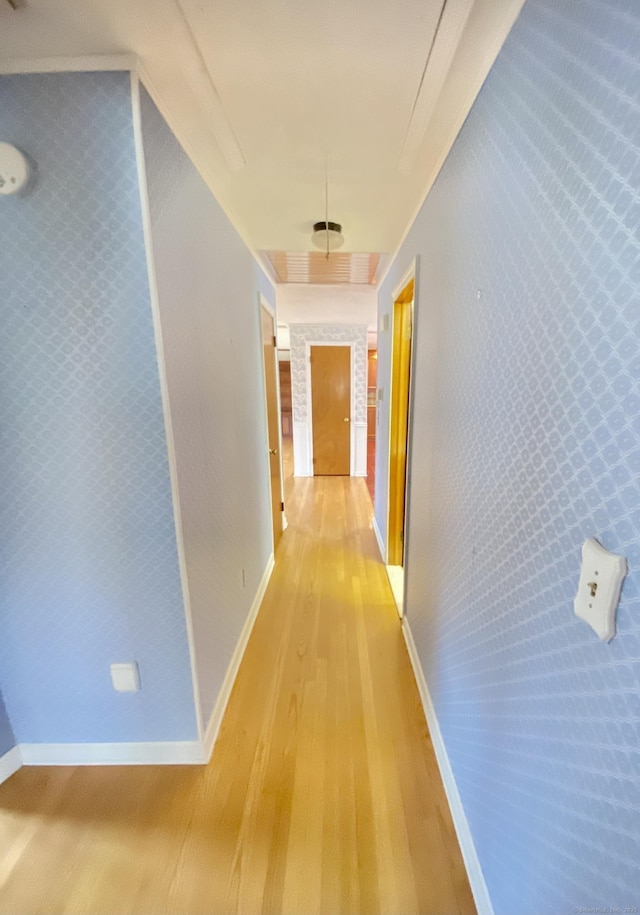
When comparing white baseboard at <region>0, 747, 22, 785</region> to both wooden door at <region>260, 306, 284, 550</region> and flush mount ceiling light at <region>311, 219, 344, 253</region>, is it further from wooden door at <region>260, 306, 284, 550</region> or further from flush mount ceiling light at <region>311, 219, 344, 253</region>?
flush mount ceiling light at <region>311, 219, 344, 253</region>

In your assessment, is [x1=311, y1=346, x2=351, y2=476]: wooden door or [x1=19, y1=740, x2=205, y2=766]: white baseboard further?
[x1=311, y1=346, x2=351, y2=476]: wooden door

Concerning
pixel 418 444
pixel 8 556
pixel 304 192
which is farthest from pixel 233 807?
pixel 304 192

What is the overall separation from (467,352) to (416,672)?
158 centimetres

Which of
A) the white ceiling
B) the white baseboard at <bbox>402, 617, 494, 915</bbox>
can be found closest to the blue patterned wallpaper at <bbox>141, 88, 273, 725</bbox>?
the white ceiling

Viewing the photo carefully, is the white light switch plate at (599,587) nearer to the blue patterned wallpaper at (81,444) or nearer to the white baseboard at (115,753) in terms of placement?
the blue patterned wallpaper at (81,444)

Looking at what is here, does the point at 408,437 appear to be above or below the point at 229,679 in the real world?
above

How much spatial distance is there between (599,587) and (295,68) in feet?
4.97

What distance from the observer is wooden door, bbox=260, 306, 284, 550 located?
2.85m

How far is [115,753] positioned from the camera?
1370 mm

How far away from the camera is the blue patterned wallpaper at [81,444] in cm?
100

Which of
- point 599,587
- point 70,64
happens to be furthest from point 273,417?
point 599,587

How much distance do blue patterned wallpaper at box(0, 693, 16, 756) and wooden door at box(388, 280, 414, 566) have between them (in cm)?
218

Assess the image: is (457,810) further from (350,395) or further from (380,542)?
(350,395)

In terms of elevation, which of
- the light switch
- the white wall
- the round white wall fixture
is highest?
the white wall
